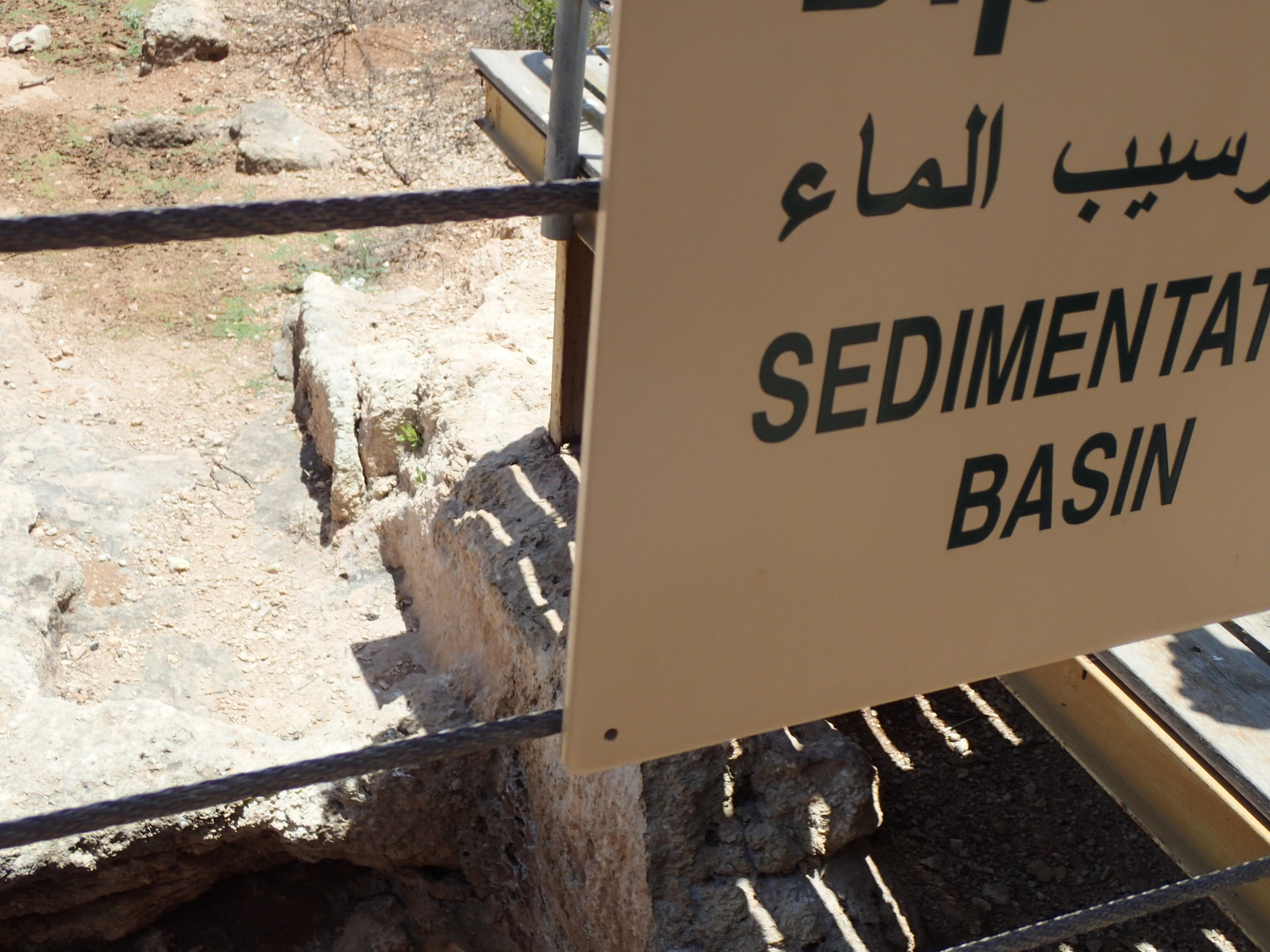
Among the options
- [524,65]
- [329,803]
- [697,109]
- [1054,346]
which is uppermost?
[697,109]

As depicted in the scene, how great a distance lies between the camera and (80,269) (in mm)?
6535

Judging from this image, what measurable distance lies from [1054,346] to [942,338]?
163 millimetres

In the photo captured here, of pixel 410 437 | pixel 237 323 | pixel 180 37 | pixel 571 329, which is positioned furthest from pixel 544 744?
pixel 180 37

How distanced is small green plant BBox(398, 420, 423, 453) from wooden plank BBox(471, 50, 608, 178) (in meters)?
1.20

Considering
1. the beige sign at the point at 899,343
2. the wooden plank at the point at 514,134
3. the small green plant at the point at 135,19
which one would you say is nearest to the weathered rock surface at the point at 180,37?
the small green plant at the point at 135,19

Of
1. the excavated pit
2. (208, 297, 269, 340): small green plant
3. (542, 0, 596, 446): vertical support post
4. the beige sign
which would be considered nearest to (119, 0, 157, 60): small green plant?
(208, 297, 269, 340): small green plant

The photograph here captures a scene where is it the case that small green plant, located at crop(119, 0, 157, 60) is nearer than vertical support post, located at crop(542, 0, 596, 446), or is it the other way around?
vertical support post, located at crop(542, 0, 596, 446)

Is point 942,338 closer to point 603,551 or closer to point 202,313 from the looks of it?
point 603,551

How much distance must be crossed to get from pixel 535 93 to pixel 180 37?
5.70m

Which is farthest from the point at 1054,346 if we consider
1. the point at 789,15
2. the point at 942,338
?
the point at 789,15

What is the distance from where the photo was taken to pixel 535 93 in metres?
3.63

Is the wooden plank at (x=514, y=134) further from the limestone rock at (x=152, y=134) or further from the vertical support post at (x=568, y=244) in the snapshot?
the limestone rock at (x=152, y=134)

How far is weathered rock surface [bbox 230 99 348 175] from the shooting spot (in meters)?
7.14

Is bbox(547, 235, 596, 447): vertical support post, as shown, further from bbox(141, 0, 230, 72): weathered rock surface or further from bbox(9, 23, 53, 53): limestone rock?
bbox(9, 23, 53, 53): limestone rock
